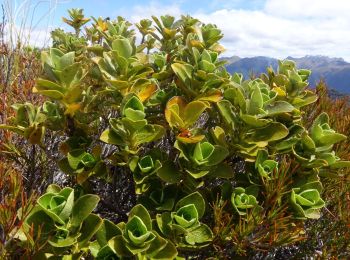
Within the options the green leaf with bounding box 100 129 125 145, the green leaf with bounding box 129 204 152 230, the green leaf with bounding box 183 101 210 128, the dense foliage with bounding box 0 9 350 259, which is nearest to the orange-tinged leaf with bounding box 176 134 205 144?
the dense foliage with bounding box 0 9 350 259

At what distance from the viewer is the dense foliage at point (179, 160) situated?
1.51 meters

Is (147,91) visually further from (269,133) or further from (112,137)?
(269,133)

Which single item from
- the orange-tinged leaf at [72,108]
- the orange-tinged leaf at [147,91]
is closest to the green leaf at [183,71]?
the orange-tinged leaf at [147,91]

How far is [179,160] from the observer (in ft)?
6.00

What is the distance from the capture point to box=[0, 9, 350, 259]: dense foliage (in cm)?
151

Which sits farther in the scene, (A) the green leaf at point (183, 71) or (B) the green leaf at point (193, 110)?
(A) the green leaf at point (183, 71)

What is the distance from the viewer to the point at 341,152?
7.79 feet

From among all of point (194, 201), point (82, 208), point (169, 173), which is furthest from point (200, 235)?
point (82, 208)

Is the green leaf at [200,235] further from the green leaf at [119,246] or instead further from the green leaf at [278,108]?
the green leaf at [278,108]

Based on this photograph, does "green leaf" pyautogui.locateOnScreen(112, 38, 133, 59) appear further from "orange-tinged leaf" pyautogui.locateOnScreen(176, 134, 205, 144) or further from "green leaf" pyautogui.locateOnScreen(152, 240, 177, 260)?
"green leaf" pyautogui.locateOnScreen(152, 240, 177, 260)

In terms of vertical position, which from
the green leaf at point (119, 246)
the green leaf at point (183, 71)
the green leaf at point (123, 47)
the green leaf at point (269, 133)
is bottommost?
the green leaf at point (119, 246)

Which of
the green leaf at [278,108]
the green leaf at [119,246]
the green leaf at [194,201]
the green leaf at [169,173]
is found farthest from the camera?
the green leaf at [278,108]

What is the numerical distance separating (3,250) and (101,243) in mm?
344

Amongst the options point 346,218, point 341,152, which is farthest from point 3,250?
point 341,152
